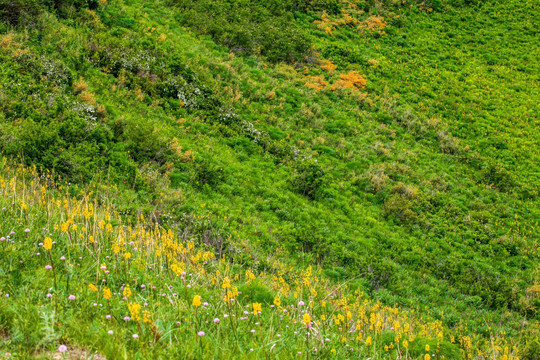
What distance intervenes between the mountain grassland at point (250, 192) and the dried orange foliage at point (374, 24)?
3.12 metres

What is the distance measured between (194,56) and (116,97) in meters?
6.15

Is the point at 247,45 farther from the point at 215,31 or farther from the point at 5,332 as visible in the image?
the point at 5,332

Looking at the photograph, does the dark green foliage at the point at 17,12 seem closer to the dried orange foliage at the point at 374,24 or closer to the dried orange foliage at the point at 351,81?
the dried orange foliage at the point at 351,81

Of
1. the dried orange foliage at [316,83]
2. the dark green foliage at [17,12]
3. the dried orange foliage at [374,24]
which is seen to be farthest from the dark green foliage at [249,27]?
the dark green foliage at [17,12]

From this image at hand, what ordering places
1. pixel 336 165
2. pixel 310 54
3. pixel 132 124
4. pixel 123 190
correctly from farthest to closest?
pixel 310 54 < pixel 336 165 < pixel 132 124 < pixel 123 190

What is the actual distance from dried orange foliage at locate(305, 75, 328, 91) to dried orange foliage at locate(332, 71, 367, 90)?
675 millimetres

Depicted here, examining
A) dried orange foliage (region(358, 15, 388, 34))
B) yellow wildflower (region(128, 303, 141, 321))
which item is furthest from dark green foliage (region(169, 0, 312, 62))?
yellow wildflower (region(128, 303, 141, 321))

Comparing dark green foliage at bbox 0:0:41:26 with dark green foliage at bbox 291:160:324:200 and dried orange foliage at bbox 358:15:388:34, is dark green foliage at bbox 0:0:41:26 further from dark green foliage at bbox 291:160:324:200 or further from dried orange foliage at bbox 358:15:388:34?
dried orange foliage at bbox 358:15:388:34

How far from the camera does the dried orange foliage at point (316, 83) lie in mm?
20250

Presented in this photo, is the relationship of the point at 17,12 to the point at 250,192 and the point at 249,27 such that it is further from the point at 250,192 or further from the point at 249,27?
the point at 249,27

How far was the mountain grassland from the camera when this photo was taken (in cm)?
300

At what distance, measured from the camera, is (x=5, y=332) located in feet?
7.41

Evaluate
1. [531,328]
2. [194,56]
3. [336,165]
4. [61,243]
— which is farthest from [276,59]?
[61,243]

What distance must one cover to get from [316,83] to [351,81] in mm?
2530
